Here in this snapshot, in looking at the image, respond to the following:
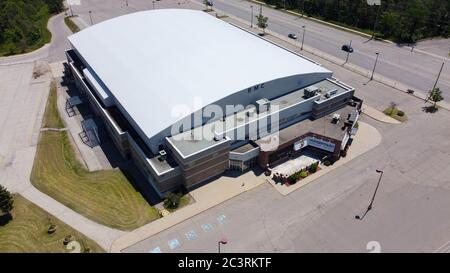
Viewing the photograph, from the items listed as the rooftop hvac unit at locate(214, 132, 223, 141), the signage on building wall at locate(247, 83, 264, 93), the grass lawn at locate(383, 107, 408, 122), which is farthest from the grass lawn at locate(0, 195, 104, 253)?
the grass lawn at locate(383, 107, 408, 122)

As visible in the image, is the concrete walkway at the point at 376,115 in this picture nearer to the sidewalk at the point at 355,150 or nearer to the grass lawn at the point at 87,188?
the sidewalk at the point at 355,150

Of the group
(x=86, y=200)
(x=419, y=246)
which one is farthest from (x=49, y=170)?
(x=419, y=246)

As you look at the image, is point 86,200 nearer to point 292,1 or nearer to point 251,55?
point 251,55

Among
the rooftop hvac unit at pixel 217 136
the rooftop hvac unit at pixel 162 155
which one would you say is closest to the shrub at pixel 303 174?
the rooftop hvac unit at pixel 217 136

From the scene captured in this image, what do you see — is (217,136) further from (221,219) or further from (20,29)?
(20,29)

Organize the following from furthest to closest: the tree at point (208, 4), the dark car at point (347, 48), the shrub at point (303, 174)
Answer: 1. the tree at point (208, 4)
2. the dark car at point (347, 48)
3. the shrub at point (303, 174)

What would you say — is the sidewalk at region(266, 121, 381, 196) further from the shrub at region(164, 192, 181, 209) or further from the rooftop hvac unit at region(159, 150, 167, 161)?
the rooftop hvac unit at region(159, 150, 167, 161)
